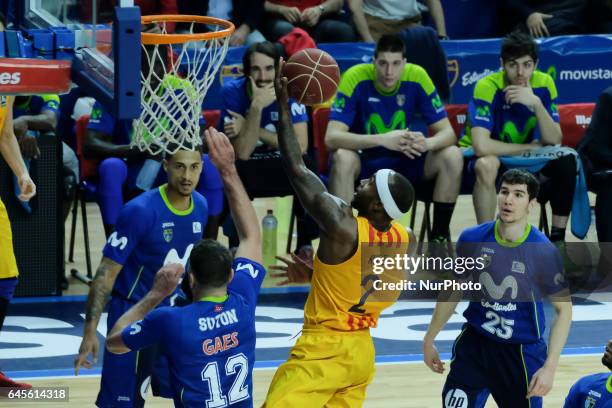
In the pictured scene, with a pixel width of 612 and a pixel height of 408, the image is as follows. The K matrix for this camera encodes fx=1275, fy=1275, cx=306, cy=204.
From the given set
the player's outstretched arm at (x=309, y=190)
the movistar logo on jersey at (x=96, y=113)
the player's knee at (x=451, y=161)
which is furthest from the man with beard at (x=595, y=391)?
the movistar logo on jersey at (x=96, y=113)

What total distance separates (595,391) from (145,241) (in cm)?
236

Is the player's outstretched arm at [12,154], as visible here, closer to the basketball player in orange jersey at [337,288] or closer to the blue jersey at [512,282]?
the basketball player in orange jersey at [337,288]

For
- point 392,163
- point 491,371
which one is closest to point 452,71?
point 392,163

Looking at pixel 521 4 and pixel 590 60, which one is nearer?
pixel 590 60

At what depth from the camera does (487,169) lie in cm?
956

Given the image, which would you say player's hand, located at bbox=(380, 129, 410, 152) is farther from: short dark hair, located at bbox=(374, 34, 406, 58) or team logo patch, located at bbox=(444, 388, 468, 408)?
team logo patch, located at bbox=(444, 388, 468, 408)

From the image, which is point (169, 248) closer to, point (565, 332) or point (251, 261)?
point (251, 261)

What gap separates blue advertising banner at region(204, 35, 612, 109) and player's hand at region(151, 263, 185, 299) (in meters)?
6.30

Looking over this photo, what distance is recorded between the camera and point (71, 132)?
10.2 m

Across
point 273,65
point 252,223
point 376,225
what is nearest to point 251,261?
point 252,223

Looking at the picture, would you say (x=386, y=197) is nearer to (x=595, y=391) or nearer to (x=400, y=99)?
(x=595, y=391)

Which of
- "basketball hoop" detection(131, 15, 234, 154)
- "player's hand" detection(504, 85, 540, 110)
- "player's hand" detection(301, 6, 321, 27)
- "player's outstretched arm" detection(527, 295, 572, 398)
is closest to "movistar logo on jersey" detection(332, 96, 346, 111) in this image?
"player's hand" detection(504, 85, 540, 110)

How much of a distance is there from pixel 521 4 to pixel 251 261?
23.5 ft

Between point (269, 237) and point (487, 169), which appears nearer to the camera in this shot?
point (487, 169)
